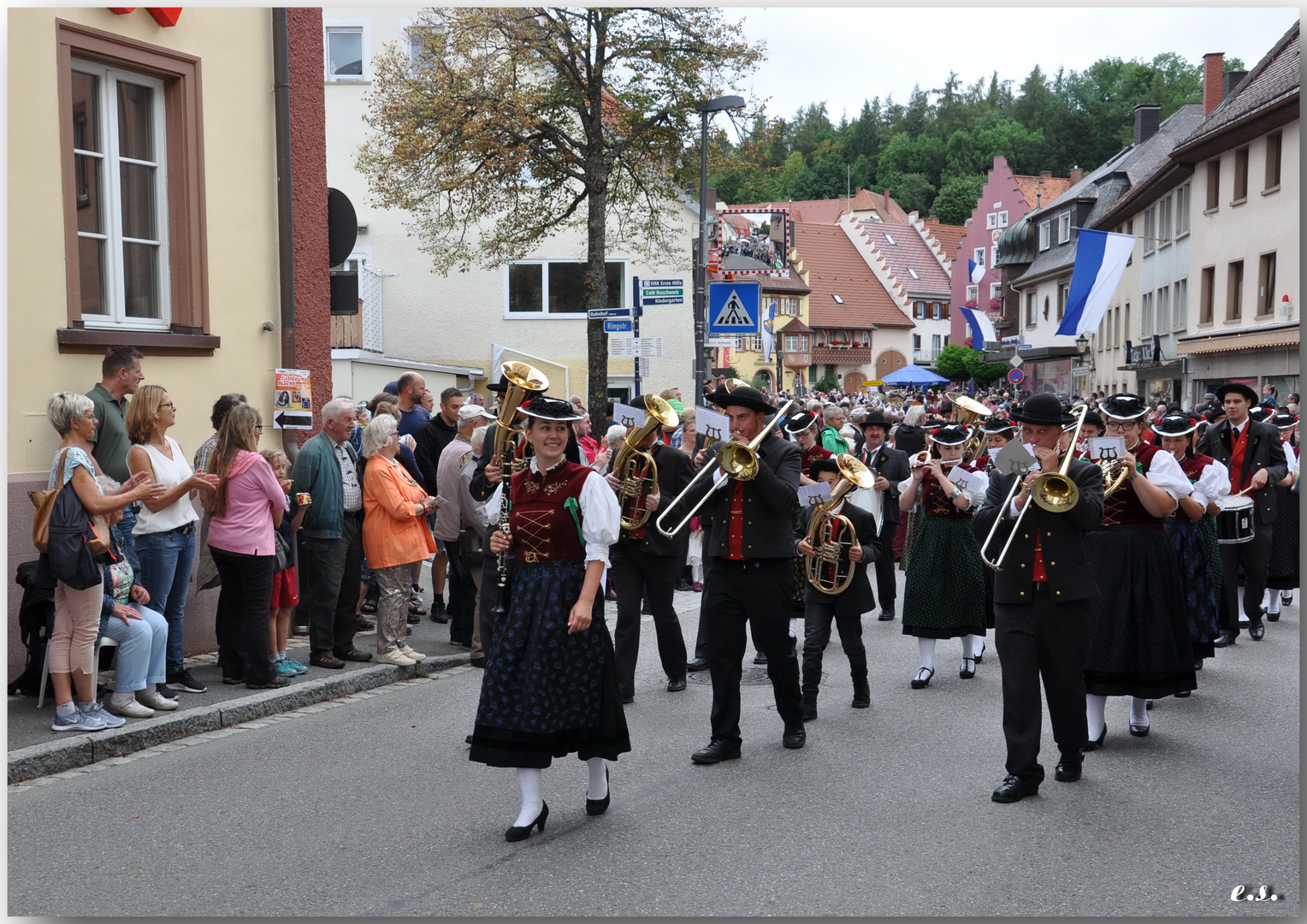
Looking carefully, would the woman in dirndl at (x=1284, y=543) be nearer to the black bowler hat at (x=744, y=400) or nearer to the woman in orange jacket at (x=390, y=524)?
the black bowler hat at (x=744, y=400)

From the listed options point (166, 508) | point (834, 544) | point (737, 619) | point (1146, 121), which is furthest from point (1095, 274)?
point (1146, 121)

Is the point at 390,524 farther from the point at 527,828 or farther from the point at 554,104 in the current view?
the point at 554,104

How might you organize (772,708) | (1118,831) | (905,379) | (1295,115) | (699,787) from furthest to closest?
(905,379) → (1295,115) → (772,708) → (699,787) → (1118,831)

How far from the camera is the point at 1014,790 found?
19.9 ft

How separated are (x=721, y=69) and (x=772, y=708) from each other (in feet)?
45.0

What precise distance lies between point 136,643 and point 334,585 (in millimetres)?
Result: 1714

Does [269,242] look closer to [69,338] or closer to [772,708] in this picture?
[69,338]

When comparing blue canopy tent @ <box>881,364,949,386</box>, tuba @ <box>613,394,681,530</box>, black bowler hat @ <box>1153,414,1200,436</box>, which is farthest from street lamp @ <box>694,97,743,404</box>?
blue canopy tent @ <box>881,364,949,386</box>

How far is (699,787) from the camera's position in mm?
6289

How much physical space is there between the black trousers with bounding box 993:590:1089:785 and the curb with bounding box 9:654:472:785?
14.8ft

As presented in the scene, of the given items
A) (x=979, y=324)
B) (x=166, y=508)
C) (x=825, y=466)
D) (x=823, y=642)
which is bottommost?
(x=823, y=642)

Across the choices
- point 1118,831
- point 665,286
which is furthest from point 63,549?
point 665,286

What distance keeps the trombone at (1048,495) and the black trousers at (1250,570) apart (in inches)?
197

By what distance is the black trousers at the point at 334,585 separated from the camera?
8914 mm
